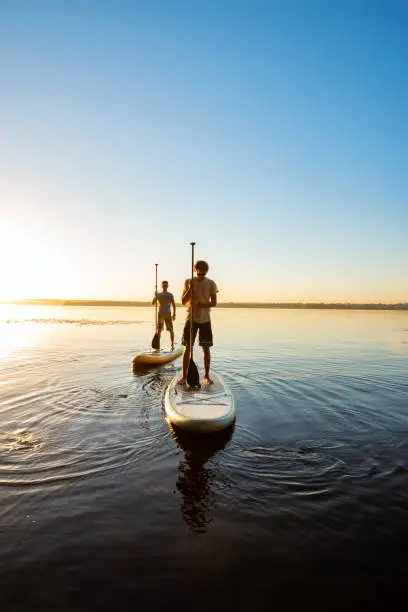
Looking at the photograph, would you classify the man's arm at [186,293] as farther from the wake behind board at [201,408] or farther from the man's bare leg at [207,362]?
the wake behind board at [201,408]

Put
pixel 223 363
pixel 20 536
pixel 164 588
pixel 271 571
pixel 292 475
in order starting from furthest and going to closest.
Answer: pixel 223 363
pixel 292 475
pixel 20 536
pixel 271 571
pixel 164 588

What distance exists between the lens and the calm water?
Result: 10.5 ft

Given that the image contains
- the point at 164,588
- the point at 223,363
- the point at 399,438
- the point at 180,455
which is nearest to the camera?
the point at 164,588

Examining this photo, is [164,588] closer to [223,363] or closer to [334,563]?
[334,563]

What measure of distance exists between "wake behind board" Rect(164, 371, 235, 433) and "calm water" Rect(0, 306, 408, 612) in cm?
34

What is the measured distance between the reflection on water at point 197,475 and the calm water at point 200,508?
29mm

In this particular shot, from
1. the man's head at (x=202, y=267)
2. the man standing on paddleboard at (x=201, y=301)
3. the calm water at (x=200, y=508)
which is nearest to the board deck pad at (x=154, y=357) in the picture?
the calm water at (x=200, y=508)

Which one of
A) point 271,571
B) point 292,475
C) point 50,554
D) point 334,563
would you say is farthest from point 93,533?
point 292,475

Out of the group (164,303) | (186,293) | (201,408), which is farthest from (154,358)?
(201,408)

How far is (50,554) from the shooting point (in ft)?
11.8

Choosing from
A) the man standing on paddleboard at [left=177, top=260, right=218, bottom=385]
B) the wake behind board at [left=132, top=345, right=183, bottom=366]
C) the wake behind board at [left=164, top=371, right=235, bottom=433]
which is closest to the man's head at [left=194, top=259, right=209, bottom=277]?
the man standing on paddleboard at [left=177, top=260, right=218, bottom=385]

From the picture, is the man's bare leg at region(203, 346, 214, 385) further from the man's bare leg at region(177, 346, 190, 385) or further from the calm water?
the calm water

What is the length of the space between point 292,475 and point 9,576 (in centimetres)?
379

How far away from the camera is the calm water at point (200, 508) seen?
10.5 feet
